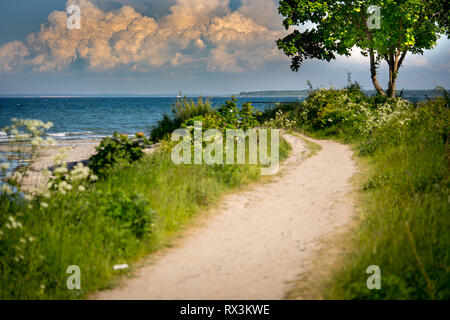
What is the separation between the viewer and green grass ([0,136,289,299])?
4277 millimetres

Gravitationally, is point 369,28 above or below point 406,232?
above

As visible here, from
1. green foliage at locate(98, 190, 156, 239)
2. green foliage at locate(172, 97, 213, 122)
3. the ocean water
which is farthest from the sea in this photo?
green foliage at locate(98, 190, 156, 239)

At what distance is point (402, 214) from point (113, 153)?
5.94m

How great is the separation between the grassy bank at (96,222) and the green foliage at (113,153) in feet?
0.07

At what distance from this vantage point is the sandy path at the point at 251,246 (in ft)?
13.9

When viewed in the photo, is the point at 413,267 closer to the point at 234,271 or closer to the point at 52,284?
the point at 234,271

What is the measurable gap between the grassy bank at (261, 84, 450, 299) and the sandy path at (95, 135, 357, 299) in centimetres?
63

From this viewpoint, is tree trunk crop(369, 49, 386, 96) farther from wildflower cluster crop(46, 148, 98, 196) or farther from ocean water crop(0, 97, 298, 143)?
wildflower cluster crop(46, 148, 98, 196)

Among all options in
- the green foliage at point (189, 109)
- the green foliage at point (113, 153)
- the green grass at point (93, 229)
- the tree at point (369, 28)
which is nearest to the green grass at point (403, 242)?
the green grass at point (93, 229)

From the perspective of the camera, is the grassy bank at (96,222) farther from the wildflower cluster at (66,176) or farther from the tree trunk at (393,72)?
the tree trunk at (393,72)

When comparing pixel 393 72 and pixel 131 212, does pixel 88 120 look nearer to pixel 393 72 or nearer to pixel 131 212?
pixel 393 72

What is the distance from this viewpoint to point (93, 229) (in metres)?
4.99

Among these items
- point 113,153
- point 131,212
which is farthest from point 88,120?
point 131,212
